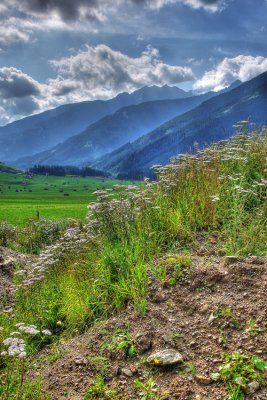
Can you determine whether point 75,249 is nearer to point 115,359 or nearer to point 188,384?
point 115,359

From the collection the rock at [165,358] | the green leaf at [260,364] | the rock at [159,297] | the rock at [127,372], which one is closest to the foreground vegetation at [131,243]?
the rock at [159,297]

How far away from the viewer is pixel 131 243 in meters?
7.30

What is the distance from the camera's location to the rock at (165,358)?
15.1 ft

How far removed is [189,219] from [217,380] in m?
4.67

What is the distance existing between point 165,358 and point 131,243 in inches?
117

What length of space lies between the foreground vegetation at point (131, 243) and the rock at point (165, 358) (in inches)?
35.9

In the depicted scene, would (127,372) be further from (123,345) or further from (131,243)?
(131,243)

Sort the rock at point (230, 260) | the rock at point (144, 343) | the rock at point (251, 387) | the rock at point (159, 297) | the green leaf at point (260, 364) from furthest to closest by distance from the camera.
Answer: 1. the rock at point (230, 260)
2. the rock at point (159, 297)
3. the rock at point (144, 343)
4. the green leaf at point (260, 364)
5. the rock at point (251, 387)

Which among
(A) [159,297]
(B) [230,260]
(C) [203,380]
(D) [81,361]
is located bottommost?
(D) [81,361]

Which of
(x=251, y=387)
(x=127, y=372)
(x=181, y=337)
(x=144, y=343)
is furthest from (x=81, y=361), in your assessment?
(x=251, y=387)

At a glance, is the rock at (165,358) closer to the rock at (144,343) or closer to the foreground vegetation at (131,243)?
the rock at (144,343)

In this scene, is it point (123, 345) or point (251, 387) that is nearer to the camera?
point (251, 387)

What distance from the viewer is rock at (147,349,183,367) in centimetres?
461

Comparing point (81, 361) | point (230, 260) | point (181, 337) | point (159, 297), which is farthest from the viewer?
point (230, 260)
